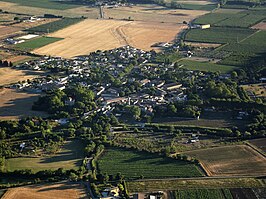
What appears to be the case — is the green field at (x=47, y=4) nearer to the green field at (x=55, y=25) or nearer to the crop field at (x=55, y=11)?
the crop field at (x=55, y=11)

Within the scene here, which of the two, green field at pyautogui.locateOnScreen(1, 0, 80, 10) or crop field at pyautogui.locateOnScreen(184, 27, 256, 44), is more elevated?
green field at pyautogui.locateOnScreen(1, 0, 80, 10)

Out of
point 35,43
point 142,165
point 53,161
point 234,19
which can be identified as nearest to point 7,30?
point 35,43

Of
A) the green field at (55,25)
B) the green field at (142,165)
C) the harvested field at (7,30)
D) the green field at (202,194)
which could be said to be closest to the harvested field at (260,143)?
the green field at (142,165)

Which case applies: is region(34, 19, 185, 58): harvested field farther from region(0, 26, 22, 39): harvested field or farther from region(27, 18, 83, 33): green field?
region(0, 26, 22, 39): harvested field

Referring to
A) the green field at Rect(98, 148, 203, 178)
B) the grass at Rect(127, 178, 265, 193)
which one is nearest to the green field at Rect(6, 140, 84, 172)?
the green field at Rect(98, 148, 203, 178)

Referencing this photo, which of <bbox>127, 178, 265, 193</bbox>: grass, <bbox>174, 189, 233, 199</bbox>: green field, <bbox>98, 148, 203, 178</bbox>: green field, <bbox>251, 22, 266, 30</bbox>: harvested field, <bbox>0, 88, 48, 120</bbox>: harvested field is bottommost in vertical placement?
<bbox>174, 189, 233, 199</bbox>: green field

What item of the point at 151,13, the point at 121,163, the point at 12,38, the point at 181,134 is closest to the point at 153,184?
the point at 121,163
